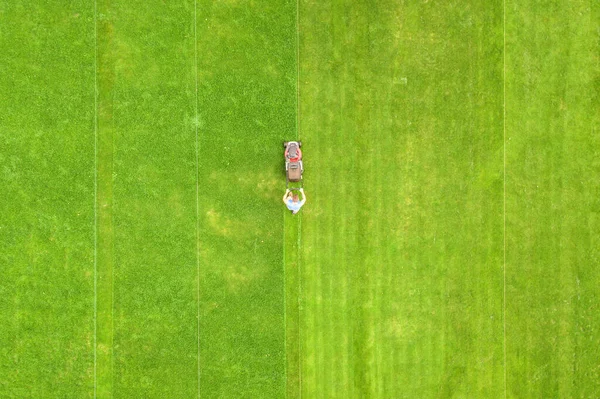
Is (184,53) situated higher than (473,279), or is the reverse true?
(184,53)

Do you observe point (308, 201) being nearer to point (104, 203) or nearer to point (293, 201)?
point (293, 201)

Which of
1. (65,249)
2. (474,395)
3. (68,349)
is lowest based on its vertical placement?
(474,395)

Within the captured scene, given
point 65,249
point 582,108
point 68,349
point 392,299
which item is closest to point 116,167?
point 65,249

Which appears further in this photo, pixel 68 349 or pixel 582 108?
pixel 582 108

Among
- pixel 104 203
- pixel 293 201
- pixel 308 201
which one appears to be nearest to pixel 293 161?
pixel 293 201

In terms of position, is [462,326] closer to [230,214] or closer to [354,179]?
[354,179]

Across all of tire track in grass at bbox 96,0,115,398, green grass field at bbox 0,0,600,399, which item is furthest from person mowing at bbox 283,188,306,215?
tire track in grass at bbox 96,0,115,398

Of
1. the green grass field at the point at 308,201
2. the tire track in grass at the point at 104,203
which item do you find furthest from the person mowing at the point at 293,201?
the tire track in grass at the point at 104,203

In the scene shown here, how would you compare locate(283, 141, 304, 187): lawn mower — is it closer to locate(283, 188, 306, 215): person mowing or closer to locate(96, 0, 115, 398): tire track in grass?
locate(283, 188, 306, 215): person mowing
